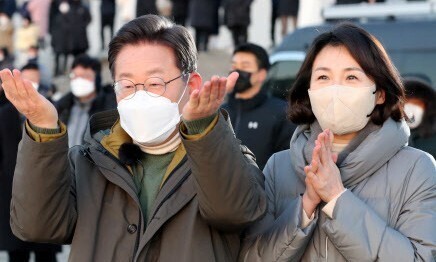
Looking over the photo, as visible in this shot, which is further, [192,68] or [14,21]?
[14,21]

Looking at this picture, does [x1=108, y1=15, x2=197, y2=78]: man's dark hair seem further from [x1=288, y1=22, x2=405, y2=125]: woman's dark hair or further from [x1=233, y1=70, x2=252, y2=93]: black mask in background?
[x1=233, y1=70, x2=252, y2=93]: black mask in background

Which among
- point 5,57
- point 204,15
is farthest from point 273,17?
point 5,57

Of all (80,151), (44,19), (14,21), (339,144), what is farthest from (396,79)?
(14,21)

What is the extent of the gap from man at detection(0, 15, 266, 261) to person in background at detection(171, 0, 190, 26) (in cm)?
1486

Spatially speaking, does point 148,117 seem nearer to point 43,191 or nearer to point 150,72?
point 150,72

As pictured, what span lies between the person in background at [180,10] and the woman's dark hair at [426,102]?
34.8 feet

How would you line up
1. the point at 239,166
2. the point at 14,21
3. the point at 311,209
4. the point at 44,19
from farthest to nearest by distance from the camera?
the point at 14,21, the point at 44,19, the point at 311,209, the point at 239,166

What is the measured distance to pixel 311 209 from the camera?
3.69m

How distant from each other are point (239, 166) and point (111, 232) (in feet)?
1.68

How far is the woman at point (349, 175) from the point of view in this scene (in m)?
3.58

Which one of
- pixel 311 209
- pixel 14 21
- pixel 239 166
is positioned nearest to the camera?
pixel 239 166

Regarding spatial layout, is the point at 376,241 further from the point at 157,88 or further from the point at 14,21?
the point at 14,21

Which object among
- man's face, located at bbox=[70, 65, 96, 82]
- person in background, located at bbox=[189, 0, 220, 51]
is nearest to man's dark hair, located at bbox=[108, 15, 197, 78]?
man's face, located at bbox=[70, 65, 96, 82]

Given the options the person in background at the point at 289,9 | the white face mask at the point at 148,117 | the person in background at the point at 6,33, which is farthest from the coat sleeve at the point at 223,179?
the person in background at the point at 6,33
